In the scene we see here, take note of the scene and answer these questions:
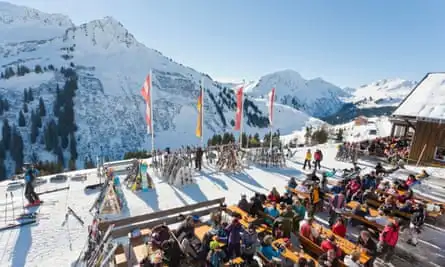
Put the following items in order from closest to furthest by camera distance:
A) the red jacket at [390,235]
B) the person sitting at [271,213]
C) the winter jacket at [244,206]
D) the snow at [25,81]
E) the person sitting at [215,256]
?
the person sitting at [215,256] < the red jacket at [390,235] < the person sitting at [271,213] < the winter jacket at [244,206] < the snow at [25,81]

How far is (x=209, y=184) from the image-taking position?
12.3m

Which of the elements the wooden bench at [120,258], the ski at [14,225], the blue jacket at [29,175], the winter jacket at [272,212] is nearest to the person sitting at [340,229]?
the winter jacket at [272,212]

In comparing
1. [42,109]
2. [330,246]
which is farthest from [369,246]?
[42,109]

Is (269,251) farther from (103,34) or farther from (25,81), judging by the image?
(103,34)

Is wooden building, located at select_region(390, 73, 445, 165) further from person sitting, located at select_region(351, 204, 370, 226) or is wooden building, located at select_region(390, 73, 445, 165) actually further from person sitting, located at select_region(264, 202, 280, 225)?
person sitting, located at select_region(264, 202, 280, 225)

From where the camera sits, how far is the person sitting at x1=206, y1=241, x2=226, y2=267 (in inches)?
200

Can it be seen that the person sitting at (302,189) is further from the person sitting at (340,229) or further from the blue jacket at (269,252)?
the blue jacket at (269,252)

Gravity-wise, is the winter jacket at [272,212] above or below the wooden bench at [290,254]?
above

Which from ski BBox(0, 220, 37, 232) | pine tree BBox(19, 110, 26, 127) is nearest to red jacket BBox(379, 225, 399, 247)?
ski BBox(0, 220, 37, 232)

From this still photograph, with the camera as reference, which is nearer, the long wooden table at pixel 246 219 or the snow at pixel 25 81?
the long wooden table at pixel 246 219

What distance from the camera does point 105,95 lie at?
106m

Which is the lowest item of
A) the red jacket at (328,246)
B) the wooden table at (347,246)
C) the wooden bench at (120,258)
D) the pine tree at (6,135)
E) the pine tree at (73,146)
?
the pine tree at (73,146)

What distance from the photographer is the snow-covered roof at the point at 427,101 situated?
1413cm

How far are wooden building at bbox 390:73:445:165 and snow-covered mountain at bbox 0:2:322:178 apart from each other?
7757cm
